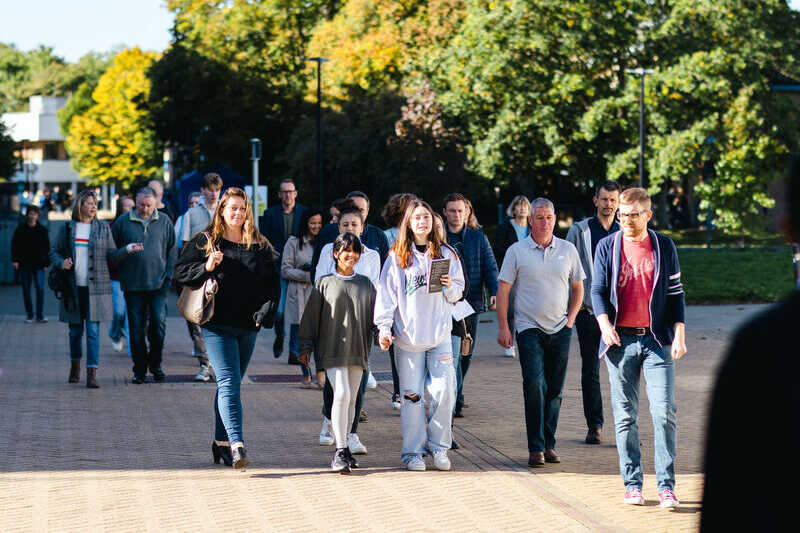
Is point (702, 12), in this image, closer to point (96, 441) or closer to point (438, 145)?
point (438, 145)

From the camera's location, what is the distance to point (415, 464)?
7.45 m

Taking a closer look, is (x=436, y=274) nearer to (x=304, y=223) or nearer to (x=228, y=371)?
(x=228, y=371)

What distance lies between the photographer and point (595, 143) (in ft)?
125

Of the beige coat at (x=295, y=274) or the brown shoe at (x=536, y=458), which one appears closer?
the brown shoe at (x=536, y=458)

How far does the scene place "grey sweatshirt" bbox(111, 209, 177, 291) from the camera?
36.9 ft

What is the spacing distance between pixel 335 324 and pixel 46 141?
119m

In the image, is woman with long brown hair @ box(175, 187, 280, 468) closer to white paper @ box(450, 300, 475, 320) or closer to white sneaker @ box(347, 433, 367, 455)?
white sneaker @ box(347, 433, 367, 455)

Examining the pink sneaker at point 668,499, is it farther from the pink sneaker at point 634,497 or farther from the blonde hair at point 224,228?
the blonde hair at point 224,228

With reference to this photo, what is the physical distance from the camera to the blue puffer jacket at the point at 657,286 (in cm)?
644

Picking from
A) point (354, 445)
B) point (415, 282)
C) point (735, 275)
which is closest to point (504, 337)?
point (415, 282)

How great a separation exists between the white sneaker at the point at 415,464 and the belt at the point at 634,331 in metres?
1.72

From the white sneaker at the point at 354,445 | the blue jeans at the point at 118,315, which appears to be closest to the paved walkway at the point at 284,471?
the white sneaker at the point at 354,445

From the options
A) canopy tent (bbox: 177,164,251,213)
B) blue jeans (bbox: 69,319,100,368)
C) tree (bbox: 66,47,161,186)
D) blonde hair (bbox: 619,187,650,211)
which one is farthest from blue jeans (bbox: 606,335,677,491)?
tree (bbox: 66,47,161,186)

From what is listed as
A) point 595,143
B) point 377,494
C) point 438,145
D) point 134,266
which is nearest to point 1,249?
point 438,145
